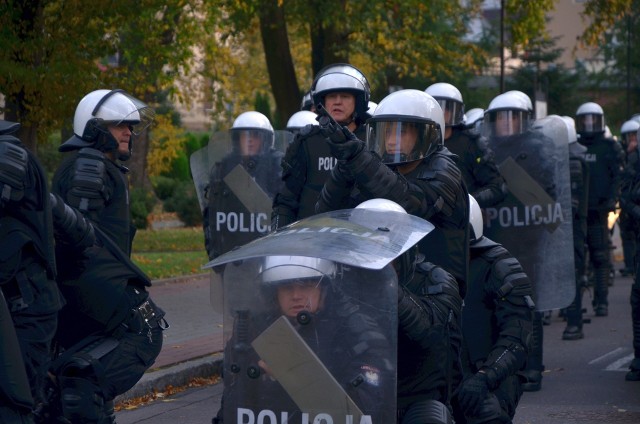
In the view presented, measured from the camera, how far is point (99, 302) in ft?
20.0

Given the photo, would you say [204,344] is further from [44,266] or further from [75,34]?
[44,266]

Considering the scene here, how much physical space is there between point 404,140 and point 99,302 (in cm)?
156

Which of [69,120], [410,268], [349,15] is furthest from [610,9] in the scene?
[410,268]

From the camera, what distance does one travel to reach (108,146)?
253 inches

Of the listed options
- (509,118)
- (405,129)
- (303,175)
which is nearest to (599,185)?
(509,118)

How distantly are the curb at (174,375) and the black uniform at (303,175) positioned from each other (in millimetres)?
1842

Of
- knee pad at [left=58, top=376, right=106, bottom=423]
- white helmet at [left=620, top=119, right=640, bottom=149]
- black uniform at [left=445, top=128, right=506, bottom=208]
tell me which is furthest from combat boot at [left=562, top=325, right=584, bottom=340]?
knee pad at [left=58, top=376, right=106, bottom=423]

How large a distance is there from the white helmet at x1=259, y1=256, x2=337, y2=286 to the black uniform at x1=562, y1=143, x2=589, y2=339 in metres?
8.34

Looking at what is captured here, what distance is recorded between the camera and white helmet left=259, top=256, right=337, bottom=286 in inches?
151

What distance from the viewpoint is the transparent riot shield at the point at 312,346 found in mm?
3811

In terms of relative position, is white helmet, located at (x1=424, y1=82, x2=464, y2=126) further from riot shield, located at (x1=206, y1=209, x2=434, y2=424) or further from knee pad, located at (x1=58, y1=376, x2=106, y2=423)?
riot shield, located at (x1=206, y1=209, x2=434, y2=424)

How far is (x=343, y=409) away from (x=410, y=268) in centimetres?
79

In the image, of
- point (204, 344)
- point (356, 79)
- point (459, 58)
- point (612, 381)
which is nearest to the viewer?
point (356, 79)

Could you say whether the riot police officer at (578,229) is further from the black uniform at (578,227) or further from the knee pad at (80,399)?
the knee pad at (80,399)
